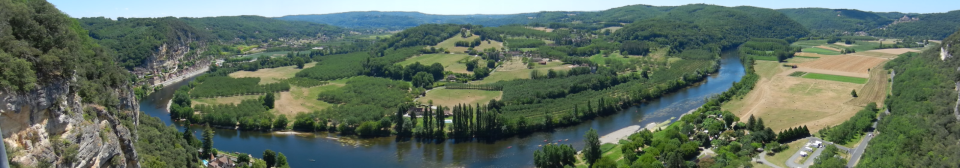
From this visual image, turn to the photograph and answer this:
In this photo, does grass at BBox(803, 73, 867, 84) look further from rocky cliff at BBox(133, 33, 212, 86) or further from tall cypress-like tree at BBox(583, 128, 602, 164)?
rocky cliff at BBox(133, 33, 212, 86)

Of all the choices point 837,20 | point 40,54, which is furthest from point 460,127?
point 837,20

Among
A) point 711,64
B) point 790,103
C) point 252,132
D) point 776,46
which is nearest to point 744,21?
point 776,46

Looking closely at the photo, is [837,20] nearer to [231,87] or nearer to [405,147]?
[405,147]

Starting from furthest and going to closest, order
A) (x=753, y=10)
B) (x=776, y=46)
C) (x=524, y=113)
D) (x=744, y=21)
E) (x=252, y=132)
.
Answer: (x=753, y=10) → (x=744, y=21) → (x=776, y=46) → (x=524, y=113) → (x=252, y=132)

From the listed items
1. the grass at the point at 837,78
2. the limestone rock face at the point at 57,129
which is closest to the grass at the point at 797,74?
the grass at the point at 837,78

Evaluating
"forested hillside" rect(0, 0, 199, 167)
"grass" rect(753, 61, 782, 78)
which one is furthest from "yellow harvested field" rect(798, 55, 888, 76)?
"forested hillside" rect(0, 0, 199, 167)

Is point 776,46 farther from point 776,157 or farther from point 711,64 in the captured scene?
point 776,157

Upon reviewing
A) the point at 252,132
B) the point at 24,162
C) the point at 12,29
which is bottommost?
the point at 252,132
